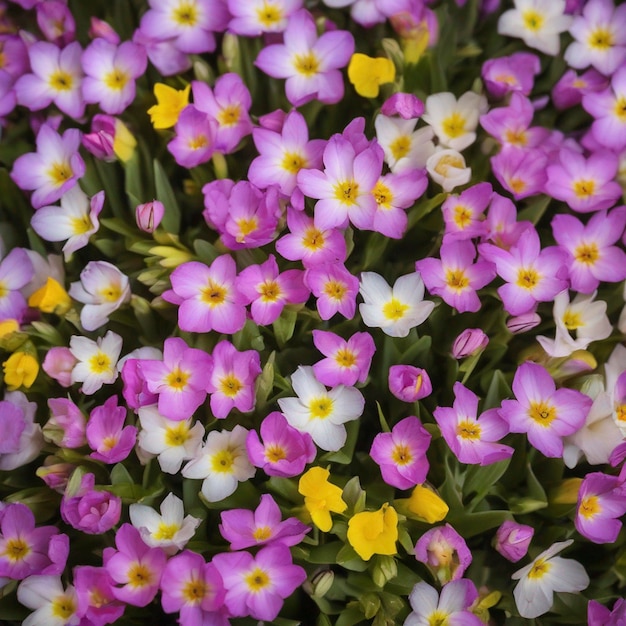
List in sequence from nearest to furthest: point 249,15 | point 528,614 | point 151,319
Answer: point 528,614 → point 151,319 → point 249,15

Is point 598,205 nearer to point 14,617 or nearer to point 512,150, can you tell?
point 512,150

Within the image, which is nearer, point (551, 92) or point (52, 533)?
point (52, 533)

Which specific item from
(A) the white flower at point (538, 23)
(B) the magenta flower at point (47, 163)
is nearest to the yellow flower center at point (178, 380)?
(B) the magenta flower at point (47, 163)

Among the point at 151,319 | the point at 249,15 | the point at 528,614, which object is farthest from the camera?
the point at 249,15

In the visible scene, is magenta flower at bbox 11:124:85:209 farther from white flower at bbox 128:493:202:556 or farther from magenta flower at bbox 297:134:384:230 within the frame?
white flower at bbox 128:493:202:556

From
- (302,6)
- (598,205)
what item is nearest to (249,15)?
(302,6)

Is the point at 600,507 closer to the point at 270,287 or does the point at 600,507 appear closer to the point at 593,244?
→ the point at 593,244

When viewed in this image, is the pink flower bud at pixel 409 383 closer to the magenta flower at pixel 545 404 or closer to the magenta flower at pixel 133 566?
the magenta flower at pixel 545 404
